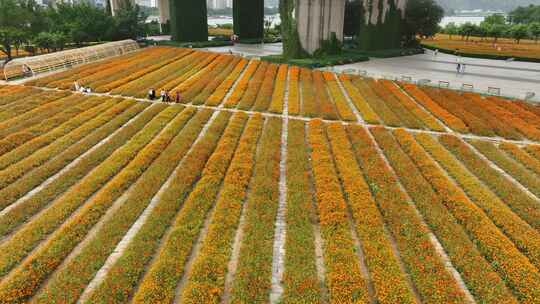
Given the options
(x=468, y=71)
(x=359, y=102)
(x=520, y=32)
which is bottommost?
(x=359, y=102)

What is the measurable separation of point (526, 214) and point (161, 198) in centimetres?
1631

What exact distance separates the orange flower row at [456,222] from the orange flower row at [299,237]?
5002 millimetres

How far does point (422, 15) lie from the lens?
65.1 m

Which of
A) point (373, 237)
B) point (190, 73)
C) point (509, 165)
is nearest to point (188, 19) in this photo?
point (190, 73)

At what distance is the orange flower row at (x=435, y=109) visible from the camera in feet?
84.5

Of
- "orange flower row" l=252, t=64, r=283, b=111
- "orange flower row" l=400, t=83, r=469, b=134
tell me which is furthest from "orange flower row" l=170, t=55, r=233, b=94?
"orange flower row" l=400, t=83, r=469, b=134

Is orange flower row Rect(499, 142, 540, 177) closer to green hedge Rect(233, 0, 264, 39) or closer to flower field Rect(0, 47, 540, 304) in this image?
flower field Rect(0, 47, 540, 304)

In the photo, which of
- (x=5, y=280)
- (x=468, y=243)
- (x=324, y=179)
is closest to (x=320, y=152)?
(x=324, y=179)

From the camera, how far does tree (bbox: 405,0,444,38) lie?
64875 millimetres

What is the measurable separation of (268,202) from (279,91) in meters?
21.3

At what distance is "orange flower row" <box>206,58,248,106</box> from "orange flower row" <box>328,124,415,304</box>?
14629 mm

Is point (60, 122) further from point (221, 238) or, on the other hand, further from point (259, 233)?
point (259, 233)

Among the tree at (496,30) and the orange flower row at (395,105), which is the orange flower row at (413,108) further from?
the tree at (496,30)

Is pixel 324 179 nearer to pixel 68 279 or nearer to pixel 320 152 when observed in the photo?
pixel 320 152
